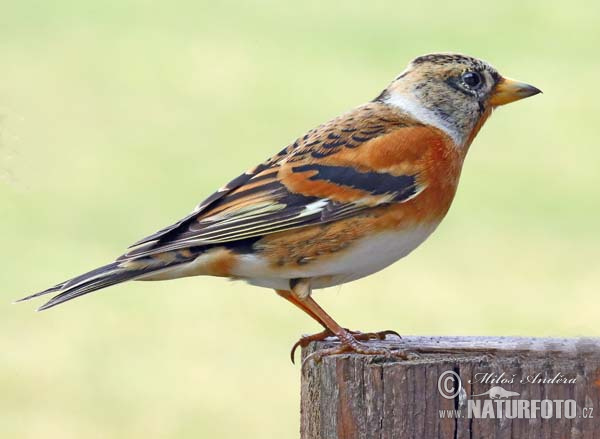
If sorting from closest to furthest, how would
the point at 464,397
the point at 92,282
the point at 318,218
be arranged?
the point at 464,397 → the point at 92,282 → the point at 318,218

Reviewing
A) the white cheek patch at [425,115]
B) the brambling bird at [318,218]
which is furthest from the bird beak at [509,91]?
the brambling bird at [318,218]

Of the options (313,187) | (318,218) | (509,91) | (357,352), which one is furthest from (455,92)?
(357,352)

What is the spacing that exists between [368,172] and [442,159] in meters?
0.38

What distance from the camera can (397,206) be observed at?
18.4 ft

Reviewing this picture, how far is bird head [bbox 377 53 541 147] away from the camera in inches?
243

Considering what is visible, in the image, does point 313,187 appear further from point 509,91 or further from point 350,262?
point 509,91

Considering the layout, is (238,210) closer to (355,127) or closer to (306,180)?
(306,180)

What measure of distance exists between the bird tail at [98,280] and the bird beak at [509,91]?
192cm

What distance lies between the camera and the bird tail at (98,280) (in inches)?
212

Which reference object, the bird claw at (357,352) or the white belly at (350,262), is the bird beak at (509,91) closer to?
the white belly at (350,262)

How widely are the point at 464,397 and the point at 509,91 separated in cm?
234

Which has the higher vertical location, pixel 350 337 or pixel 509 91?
pixel 509 91

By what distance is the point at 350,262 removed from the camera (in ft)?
18.1

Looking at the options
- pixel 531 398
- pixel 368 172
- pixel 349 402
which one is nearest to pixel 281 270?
pixel 368 172
